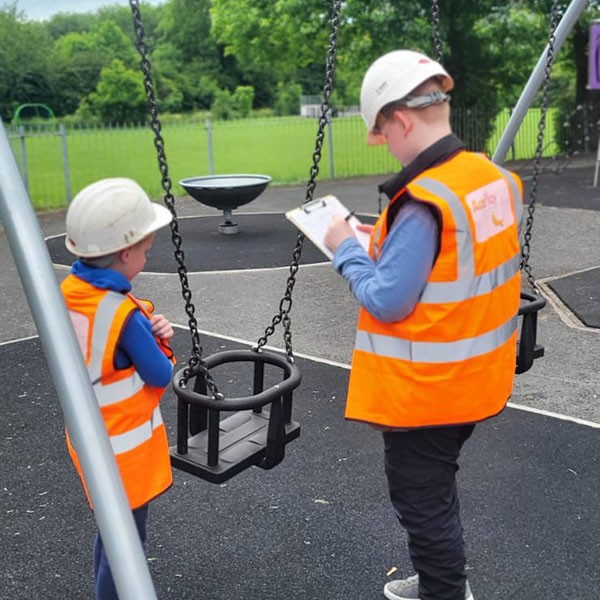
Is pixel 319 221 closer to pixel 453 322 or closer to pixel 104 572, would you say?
pixel 453 322

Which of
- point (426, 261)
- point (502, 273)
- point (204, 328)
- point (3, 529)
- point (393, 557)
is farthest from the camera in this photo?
point (204, 328)

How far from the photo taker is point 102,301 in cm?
214

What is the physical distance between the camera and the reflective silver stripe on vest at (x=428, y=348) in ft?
7.34

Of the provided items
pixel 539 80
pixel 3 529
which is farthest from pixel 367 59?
pixel 3 529

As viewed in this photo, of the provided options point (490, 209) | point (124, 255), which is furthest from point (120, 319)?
point (490, 209)

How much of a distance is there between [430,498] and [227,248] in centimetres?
800

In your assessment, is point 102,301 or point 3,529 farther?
point 3,529

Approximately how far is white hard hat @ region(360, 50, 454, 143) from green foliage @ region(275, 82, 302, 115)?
59465 millimetres

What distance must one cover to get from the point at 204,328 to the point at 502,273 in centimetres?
449

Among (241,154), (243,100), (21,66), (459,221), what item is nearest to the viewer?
(459,221)

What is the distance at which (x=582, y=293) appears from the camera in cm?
719

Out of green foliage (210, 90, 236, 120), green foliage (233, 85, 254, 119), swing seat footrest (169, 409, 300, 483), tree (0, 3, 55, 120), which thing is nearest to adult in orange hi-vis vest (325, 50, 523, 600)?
swing seat footrest (169, 409, 300, 483)

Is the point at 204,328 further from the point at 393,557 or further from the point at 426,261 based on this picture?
the point at 426,261

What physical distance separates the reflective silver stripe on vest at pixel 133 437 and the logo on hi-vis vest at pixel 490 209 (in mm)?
1076
